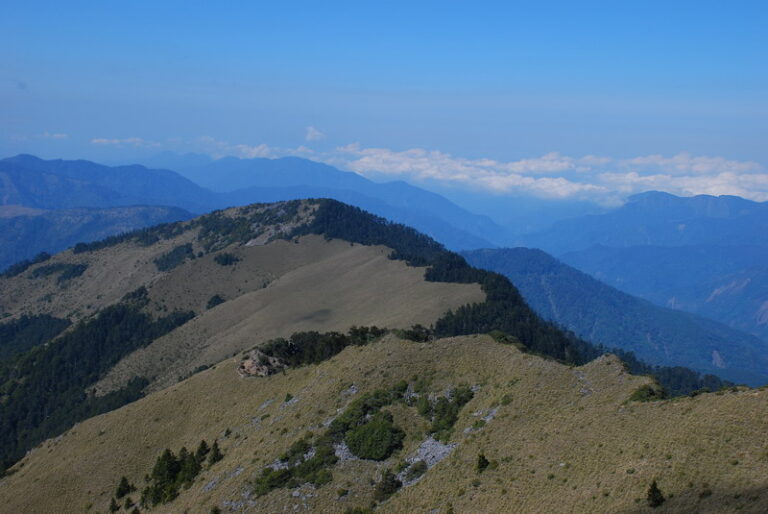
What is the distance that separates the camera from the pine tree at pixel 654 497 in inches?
1334

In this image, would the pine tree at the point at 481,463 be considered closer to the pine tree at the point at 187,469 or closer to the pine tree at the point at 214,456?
the pine tree at the point at 214,456

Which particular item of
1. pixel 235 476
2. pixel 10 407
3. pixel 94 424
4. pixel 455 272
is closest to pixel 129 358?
pixel 10 407

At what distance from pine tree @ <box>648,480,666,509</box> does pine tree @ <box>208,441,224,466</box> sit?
48.7 m

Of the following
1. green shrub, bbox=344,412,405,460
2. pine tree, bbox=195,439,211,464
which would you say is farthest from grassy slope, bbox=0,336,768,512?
pine tree, bbox=195,439,211,464

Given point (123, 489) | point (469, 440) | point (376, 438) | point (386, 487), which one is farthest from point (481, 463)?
point (123, 489)

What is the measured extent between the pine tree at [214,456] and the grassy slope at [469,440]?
92 centimetres

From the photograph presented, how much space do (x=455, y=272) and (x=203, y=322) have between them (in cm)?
7615

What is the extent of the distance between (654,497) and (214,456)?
1945 inches

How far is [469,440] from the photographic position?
5250 cm

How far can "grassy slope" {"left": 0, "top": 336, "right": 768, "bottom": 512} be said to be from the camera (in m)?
37.1

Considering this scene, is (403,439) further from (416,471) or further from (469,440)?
(469,440)

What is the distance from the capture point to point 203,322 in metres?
171

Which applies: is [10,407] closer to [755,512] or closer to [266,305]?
[266,305]

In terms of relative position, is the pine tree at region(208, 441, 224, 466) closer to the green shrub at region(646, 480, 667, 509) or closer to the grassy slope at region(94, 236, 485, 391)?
the green shrub at region(646, 480, 667, 509)
